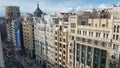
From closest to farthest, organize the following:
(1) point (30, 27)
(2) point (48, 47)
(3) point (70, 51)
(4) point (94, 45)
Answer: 1. (4) point (94, 45)
2. (3) point (70, 51)
3. (2) point (48, 47)
4. (1) point (30, 27)

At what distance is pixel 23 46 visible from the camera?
461 ft

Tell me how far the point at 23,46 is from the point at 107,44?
3578 inches

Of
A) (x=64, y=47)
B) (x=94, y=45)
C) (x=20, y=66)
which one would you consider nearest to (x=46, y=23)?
(x=64, y=47)

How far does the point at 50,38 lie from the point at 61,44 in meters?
12.5

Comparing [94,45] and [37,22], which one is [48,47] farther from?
[94,45]

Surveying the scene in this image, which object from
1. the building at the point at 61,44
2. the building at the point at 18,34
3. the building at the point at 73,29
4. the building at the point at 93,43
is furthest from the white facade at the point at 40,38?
the building at the point at 18,34

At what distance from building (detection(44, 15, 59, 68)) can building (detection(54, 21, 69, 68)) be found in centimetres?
459

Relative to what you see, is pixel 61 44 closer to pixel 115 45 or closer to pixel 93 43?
pixel 93 43

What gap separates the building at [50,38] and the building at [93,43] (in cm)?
1575

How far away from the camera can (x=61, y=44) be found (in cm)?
8431

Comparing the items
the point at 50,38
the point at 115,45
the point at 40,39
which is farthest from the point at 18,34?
the point at 115,45

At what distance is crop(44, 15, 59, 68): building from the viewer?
9250 cm

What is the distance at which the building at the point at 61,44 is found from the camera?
266 feet

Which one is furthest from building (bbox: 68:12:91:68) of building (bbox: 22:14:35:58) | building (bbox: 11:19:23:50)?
building (bbox: 11:19:23:50)
